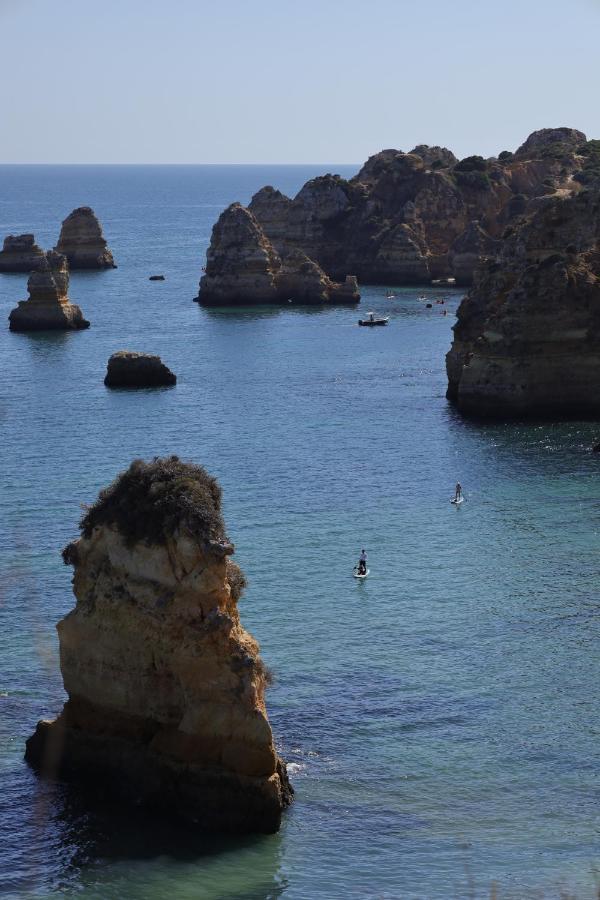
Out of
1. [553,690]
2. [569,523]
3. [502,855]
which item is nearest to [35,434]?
[569,523]

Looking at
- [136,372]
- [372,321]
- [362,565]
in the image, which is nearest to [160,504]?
[362,565]

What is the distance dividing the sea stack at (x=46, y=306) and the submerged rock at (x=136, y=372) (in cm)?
3002

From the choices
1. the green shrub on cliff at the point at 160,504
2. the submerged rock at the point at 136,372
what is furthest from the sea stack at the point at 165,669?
the submerged rock at the point at 136,372

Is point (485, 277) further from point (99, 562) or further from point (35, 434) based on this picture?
point (99, 562)

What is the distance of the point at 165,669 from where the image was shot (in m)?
41.1

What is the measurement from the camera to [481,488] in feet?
262

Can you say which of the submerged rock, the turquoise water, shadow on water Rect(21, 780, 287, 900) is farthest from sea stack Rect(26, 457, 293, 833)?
the submerged rock

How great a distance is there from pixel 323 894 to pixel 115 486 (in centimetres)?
1246

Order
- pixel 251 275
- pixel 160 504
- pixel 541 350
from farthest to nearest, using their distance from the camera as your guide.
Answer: pixel 251 275 < pixel 541 350 < pixel 160 504

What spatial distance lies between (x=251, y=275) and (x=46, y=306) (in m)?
28.6

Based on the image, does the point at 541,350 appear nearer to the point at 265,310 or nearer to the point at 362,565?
the point at 362,565

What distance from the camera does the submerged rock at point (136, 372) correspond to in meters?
116

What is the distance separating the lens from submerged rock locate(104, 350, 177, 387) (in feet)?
380

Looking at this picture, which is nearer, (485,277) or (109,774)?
(109,774)
